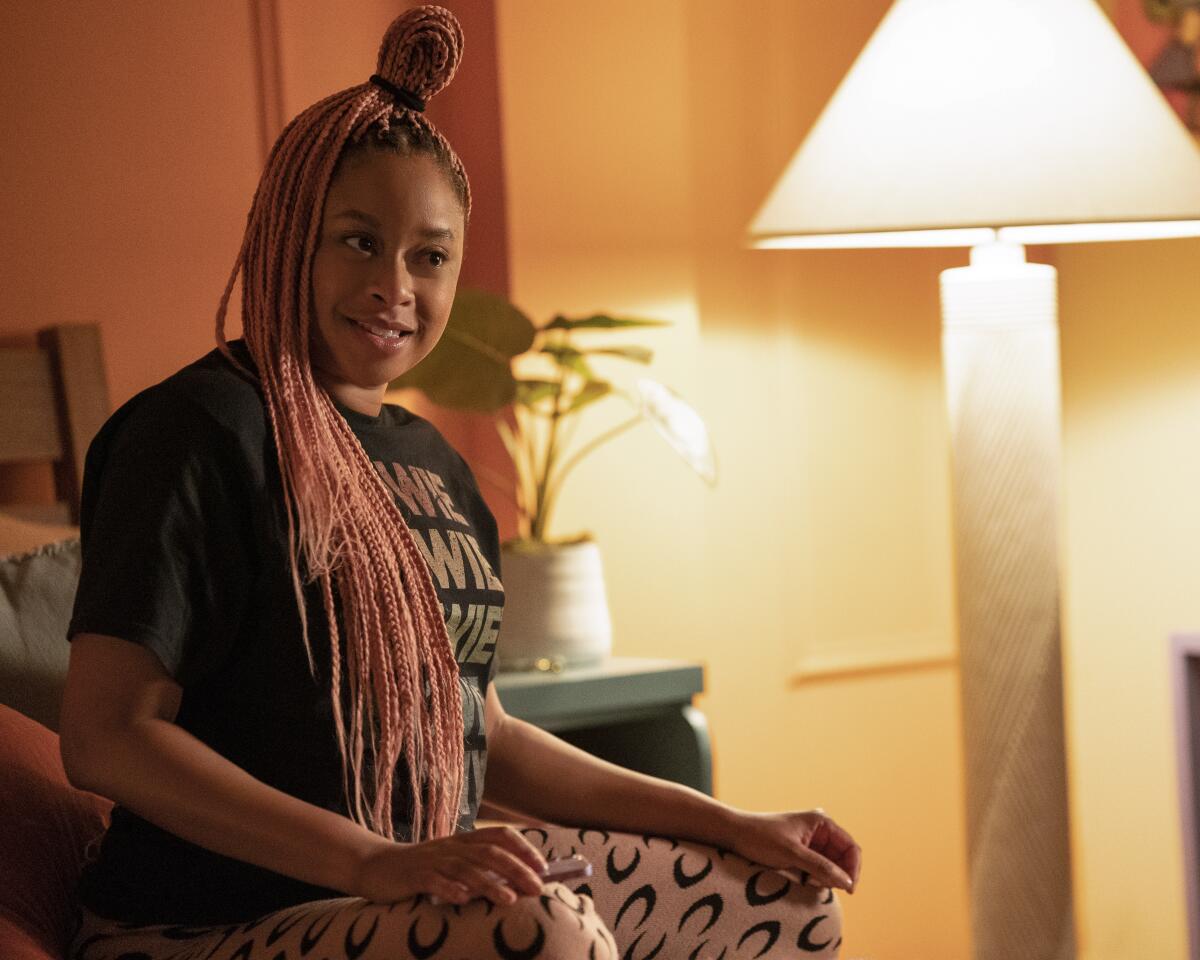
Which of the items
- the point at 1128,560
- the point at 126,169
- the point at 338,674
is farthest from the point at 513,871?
the point at 1128,560

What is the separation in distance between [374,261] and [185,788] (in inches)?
17.1

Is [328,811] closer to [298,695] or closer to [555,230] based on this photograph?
[298,695]

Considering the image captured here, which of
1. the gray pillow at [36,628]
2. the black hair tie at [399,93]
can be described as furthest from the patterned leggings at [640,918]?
the black hair tie at [399,93]

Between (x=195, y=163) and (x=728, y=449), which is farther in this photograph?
(x=728, y=449)

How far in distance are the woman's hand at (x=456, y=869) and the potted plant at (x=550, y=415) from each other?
1.04 metres

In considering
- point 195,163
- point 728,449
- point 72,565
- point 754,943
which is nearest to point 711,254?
point 728,449

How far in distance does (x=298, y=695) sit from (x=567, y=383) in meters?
1.29

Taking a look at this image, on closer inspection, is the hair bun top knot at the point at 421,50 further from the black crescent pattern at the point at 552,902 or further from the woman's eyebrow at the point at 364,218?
the black crescent pattern at the point at 552,902

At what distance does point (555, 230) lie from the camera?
2354 millimetres

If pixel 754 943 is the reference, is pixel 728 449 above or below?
above

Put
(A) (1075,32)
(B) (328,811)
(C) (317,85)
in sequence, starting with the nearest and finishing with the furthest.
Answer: (B) (328,811), (A) (1075,32), (C) (317,85)

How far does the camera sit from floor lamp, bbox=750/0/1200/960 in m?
1.79

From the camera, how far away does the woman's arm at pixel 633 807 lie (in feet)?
4.24

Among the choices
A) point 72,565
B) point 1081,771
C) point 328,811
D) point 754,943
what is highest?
point 72,565
